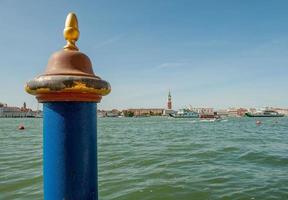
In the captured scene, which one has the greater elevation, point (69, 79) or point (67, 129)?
point (69, 79)

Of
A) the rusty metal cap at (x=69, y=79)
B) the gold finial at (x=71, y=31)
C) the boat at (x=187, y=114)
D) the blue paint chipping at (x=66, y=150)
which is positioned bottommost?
the blue paint chipping at (x=66, y=150)

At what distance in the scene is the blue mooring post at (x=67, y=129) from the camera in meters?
2.13

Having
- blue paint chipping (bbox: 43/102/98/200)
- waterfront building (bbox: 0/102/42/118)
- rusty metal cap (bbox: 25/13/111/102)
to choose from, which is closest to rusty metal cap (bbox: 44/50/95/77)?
rusty metal cap (bbox: 25/13/111/102)

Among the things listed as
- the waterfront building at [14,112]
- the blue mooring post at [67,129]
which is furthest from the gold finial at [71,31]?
the waterfront building at [14,112]

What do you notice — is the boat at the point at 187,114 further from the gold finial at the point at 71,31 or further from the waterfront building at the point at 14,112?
the gold finial at the point at 71,31

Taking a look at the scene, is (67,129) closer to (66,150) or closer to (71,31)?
(66,150)

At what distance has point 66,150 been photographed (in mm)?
2143

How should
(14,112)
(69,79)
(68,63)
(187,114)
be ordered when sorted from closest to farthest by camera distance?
(69,79)
(68,63)
(187,114)
(14,112)

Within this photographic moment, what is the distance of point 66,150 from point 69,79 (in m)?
0.42

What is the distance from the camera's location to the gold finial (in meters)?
2.35

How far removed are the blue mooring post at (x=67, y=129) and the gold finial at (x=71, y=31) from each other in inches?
9.1

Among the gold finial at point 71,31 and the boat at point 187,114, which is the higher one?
the boat at point 187,114

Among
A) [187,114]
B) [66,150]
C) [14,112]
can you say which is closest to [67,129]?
[66,150]

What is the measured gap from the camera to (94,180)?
228cm
